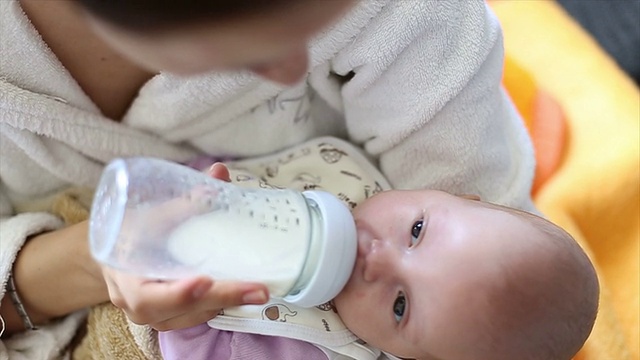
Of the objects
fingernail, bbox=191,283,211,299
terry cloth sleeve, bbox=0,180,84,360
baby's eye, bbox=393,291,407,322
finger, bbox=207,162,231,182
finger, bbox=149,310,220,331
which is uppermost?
finger, bbox=207,162,231,182

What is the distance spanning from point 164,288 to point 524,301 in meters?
0.38

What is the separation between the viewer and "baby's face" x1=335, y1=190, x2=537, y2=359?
87 centimetres

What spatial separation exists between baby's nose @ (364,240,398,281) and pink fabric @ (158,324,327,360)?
14cm

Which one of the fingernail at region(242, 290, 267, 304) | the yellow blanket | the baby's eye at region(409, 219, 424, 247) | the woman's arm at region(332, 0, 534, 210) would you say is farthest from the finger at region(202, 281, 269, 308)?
the yellow blanket

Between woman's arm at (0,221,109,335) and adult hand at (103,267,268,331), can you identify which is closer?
adult hand at (103,267,268,331)

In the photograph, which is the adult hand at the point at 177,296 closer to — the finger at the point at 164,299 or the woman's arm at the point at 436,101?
the finger at the point at 164,299

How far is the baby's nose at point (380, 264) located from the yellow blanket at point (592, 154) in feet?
1.29

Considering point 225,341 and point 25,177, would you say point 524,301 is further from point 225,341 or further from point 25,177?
point 25,177

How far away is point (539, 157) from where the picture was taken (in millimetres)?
1354

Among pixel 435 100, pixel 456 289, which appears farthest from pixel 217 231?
pixel 435 100

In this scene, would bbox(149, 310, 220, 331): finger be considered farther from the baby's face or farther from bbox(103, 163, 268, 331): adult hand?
the baby's face

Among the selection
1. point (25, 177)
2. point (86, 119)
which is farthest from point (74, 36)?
point (25, 177)

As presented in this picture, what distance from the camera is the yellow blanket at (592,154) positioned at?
1.21m

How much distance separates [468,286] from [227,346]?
297mm
